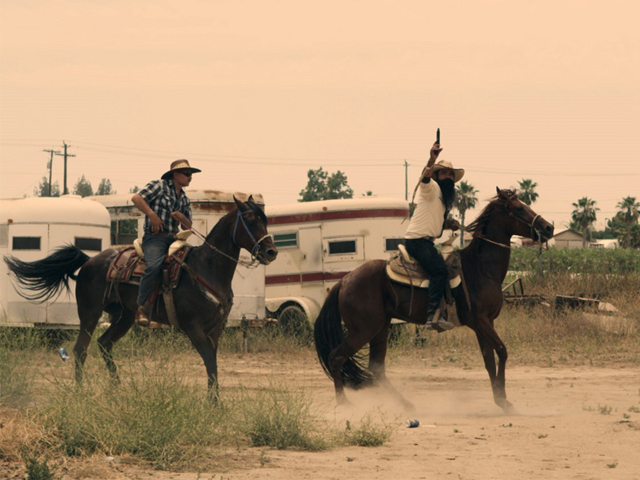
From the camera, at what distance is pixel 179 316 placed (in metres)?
10.6

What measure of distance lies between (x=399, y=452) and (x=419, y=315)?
3326mm

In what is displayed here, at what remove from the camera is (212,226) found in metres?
18.6

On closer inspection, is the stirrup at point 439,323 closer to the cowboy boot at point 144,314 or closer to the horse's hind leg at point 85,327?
the cowboy boot at point 144,314

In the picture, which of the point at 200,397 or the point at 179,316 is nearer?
the point at 200,397

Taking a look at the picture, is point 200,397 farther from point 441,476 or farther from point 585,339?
point 585,339

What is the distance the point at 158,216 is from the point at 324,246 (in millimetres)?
9323

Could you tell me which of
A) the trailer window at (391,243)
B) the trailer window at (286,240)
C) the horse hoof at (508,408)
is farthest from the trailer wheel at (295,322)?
the horse hoof at (508,408)

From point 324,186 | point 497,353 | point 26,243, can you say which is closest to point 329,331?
point 497,353

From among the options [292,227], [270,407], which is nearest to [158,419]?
[270,407]

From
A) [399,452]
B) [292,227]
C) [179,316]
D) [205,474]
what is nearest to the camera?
[205,474]

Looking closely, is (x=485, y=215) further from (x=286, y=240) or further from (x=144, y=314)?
(x=286, y=240)

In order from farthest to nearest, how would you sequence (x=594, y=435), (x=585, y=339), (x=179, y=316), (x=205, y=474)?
(x=585, y=339) → (x=179, y=316) → (x=594, y=435) → (x=205, y=474)

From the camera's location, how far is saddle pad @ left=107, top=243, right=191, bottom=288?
10641mm

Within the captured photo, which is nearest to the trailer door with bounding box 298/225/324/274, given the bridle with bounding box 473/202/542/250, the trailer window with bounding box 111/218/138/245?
the trailer window with bounding box 111/218/138/245
